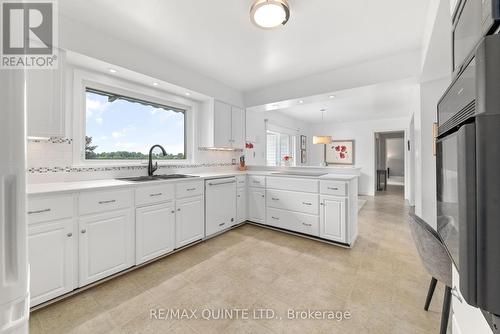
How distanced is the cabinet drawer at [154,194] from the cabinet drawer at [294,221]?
1591 mm

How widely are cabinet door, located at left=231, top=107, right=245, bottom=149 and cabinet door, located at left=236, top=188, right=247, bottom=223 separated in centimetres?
95

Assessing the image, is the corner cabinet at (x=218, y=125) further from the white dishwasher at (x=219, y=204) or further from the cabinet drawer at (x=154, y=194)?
the cabinet drawer at (x=154, y=194)

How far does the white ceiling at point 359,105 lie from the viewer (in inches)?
126

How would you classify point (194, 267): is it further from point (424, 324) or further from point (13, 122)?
point (13, 122)

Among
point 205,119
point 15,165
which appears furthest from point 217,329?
point 205,119

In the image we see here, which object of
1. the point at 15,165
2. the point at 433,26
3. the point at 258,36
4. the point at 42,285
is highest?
the point at 258,36

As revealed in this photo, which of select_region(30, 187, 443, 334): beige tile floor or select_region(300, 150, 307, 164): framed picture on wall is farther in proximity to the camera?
select_region(300, 150, 307, 164): framed picture on wall

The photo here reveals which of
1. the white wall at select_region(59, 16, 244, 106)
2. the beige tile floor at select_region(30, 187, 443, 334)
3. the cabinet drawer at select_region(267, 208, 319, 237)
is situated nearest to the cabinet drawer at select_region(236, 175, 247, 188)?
the cabinet drawer at select_region(267, 208, 319, 237)

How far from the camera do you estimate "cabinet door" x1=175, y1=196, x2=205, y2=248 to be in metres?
2.56

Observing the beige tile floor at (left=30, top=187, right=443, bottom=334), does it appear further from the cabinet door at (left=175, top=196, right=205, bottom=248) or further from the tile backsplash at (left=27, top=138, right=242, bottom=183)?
the tile backsplash at (left=27, top=138, right=242, bottom=183)

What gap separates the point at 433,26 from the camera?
5.53ft

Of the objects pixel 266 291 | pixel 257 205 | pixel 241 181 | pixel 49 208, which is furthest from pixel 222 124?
pixel 266 291

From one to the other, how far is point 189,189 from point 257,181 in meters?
1.23

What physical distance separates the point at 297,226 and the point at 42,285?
2.70m
